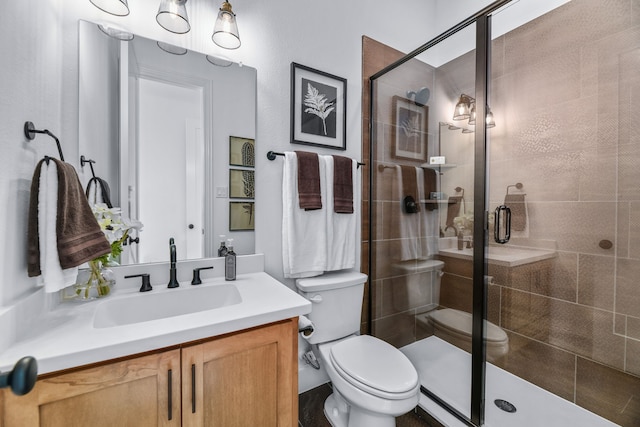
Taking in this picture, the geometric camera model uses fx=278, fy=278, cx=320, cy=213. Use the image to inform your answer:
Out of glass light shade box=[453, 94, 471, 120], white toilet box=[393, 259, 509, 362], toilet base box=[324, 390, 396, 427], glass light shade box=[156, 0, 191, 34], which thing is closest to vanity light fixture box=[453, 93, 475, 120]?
glass light shade box=[453, 94, 471, 120]

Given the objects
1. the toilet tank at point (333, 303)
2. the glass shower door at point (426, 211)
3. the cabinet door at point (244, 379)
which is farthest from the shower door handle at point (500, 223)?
the cabinet door at point (244, 379)

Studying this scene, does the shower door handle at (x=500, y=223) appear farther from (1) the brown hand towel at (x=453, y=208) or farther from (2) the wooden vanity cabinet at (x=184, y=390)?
(2) the wooden vanity cabinet at (x=184, y=390)

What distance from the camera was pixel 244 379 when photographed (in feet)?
2.93

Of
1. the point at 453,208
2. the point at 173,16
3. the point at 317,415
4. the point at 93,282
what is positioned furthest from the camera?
the point at 453,208

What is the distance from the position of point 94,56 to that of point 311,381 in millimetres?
1918

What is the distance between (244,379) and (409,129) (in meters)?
1.62

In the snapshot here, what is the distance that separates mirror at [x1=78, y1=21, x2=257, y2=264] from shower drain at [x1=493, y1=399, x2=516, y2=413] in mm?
1533

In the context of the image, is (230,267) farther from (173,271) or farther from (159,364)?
(159,364)

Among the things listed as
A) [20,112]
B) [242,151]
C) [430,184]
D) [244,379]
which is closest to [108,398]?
[244,379]

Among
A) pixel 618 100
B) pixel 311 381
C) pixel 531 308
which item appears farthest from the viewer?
pixel 311 381

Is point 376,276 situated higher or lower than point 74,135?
lower

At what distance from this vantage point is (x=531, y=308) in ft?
5.08

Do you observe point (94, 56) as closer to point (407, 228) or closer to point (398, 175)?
point (398, 175)

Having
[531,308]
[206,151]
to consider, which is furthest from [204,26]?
[531,308]
